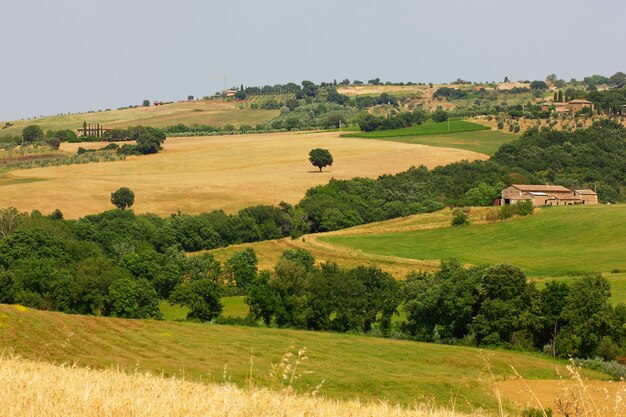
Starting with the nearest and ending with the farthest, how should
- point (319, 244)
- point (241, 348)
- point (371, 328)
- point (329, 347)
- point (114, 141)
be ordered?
point (241, 348) → point (329, 347) → point (371, 328) → point (319, 244) → point (114, 141)

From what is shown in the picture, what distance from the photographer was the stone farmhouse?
128 m

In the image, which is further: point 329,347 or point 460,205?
point 460,205

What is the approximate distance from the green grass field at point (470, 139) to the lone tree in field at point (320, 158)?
24698 millimetres

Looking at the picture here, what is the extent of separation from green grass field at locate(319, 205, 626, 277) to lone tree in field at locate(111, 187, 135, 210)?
32135 millimetres

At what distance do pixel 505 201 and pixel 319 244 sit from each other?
33024 mm

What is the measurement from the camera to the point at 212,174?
160 meters

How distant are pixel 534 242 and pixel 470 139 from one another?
78.3 m

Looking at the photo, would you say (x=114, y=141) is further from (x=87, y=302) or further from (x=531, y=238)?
(x=87, y=302)

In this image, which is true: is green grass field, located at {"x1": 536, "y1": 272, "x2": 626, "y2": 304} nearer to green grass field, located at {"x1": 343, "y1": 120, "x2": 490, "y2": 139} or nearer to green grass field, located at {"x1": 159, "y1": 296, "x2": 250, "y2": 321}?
green grass field, located at {"x1": 159, "y1": 296, "x2": 250, "y2": 321}

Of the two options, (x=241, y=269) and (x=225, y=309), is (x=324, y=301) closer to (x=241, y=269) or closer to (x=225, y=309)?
(x=225, y=309)

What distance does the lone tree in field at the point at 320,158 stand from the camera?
161625 mm

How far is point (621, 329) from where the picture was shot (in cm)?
6119

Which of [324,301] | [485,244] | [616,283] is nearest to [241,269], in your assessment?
[324,301]

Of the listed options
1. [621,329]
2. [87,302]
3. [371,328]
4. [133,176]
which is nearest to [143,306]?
[87,302]
